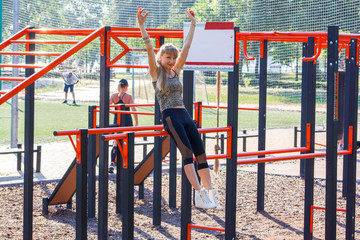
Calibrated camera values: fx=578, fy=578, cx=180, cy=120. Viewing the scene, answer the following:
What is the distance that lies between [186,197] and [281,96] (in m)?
19.4

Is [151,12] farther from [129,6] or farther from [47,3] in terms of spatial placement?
[47,3]

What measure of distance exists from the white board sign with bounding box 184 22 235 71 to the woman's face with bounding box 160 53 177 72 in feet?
→ 0.44

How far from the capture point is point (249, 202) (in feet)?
23.8

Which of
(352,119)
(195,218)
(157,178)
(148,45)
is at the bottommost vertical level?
(195,218)

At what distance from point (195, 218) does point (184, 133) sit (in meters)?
2.25

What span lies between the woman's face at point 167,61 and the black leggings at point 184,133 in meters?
0.34

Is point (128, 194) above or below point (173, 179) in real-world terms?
above

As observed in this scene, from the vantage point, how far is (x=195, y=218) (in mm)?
6426

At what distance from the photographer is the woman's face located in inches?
179

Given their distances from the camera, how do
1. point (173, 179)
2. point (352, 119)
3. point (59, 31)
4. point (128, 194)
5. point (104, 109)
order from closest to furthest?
point (128, 194) → point (352, 119) → point (104, 109) → point (59, 31) → point (173, 179)

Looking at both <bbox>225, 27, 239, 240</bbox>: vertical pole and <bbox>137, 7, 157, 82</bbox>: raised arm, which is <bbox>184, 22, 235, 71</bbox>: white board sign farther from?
<bbox>137, 7, 157, 82</bbox>: raised arm

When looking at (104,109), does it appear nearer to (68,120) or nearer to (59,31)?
(59,31)

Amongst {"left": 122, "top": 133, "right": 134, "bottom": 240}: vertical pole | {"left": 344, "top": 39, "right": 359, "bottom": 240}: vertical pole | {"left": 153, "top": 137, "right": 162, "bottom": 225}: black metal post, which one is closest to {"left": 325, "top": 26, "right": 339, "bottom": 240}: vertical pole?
{"left": 344, "top": 39, "right": 359, "bottom": 240}: vertical pole

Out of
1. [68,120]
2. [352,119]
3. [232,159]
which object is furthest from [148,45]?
[68,120]
